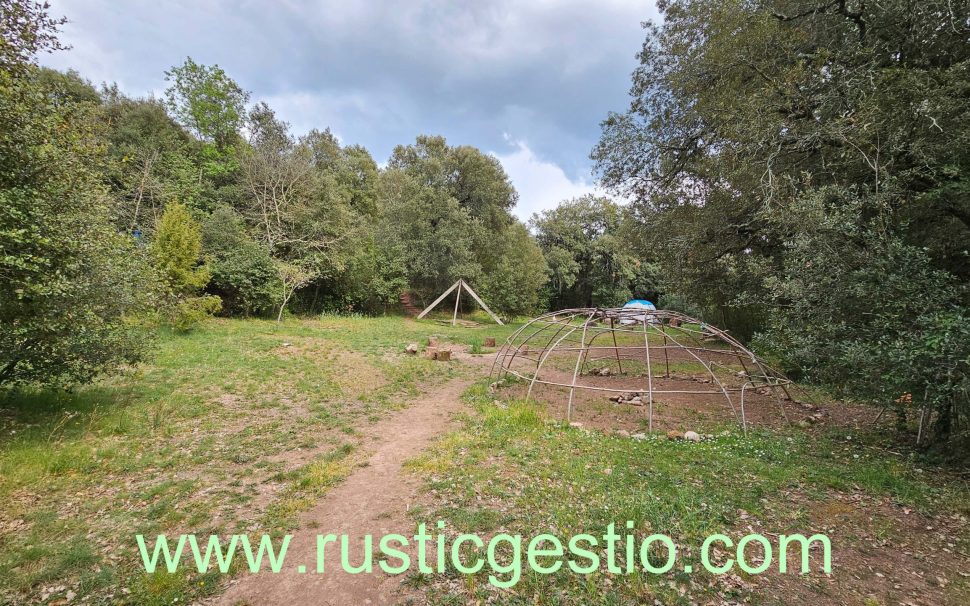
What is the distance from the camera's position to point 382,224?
2534 cm

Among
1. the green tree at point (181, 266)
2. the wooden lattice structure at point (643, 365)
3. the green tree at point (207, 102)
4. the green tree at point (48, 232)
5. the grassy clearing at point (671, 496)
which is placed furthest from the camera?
the green tree at point (207, 102)

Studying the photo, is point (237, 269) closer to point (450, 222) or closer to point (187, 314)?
point (187, 314)

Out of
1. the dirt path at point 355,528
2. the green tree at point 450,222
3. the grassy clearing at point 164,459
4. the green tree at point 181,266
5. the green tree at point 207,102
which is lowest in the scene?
the dirt path at point 355,528

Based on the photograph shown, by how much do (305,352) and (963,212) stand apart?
14349 millimetres

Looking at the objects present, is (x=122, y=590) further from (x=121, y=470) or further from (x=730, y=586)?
(x=730, y=586)

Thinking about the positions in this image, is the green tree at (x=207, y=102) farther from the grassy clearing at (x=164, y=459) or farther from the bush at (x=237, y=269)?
the grassy clearing at (x=164, y=459)

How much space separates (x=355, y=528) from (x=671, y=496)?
12.1 ft

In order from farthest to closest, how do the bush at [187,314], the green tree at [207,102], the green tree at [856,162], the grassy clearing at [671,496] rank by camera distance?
the green tree at [207,102] < the bush at [187,314] < the green tree at [856,162] < the grassy clearing at [671,496]

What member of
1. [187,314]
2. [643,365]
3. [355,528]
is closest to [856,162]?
[643,365]

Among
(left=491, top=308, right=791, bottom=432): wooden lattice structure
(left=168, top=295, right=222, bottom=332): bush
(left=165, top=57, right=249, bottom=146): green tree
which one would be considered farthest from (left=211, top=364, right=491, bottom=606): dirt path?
(left=165, top=57, right=249, bottom=146): green tree

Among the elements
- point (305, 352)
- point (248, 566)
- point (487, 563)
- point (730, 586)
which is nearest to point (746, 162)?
point (730, 586)

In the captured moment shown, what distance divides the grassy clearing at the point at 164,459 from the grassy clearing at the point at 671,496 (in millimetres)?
2019

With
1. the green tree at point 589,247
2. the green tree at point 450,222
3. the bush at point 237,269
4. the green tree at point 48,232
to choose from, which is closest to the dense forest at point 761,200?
the green tree at point 48,232

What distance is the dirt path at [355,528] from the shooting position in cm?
302
